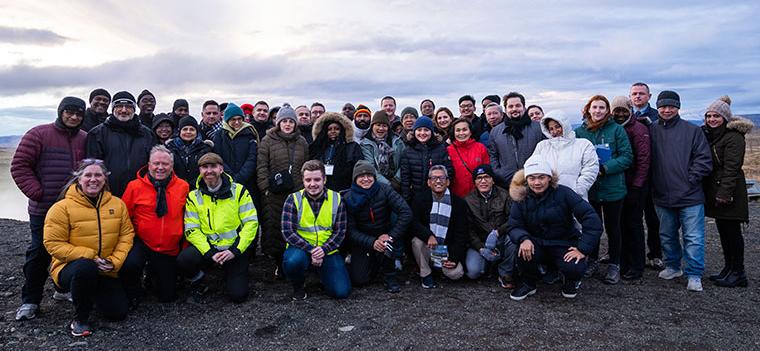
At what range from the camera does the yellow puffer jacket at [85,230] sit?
4.93 m

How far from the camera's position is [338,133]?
6.88 metres

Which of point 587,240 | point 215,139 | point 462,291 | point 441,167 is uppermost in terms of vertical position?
point 215,139

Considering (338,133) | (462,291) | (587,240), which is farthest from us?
(338,133)

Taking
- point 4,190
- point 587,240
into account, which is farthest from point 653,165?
point 4,190

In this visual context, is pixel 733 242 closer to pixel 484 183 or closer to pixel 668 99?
pixel 668 99

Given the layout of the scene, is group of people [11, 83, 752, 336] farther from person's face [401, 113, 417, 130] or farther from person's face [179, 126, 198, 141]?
person's face [401, 113, 417, 130]

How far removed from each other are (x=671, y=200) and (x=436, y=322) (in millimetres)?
3678

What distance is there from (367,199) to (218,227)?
188cm

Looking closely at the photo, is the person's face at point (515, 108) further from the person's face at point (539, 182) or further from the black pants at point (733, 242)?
the black pants at point (733, 242)

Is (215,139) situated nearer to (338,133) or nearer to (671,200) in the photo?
(338,133)

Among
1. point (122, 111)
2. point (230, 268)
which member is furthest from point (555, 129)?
point (122, 111)

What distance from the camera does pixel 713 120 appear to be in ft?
20.8

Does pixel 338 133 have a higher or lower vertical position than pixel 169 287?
higher

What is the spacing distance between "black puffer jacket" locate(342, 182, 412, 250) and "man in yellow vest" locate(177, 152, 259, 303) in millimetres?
1297
